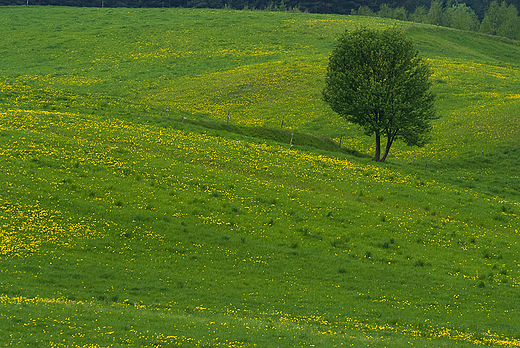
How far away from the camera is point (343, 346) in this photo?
60.1ft

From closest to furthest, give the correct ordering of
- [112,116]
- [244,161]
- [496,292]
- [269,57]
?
[496,292] → [244,161] → [112,116] → [269,57]

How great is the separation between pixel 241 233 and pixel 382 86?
26.7 m

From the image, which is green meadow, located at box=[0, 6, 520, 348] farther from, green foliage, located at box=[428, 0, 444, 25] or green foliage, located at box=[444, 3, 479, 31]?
green foliage, located at box=[428, 0, 444, 25]

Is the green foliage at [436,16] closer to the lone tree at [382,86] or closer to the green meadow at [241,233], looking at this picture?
the green meadow at [241,233]

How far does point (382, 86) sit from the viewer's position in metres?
51.2

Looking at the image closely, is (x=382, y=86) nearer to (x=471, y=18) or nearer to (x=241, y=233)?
(x=241, y=233)

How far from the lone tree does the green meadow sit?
5266 millimetres

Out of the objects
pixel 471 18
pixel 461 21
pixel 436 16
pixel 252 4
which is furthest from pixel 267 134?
pixel 471 18

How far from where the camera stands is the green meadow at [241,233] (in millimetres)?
20469

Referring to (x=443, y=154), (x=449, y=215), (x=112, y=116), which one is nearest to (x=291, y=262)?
(x=449, y=215)

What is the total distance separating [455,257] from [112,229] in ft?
56.0

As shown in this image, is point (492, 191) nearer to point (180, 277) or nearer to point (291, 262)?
point (291, 262)

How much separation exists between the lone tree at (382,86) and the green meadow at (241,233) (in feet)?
17.3

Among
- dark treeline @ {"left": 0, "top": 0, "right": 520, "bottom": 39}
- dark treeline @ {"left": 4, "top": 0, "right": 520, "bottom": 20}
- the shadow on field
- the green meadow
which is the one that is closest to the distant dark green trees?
dark treeline @ {"left": 0, "top": 0, "right": 520, "bottom": 39}
